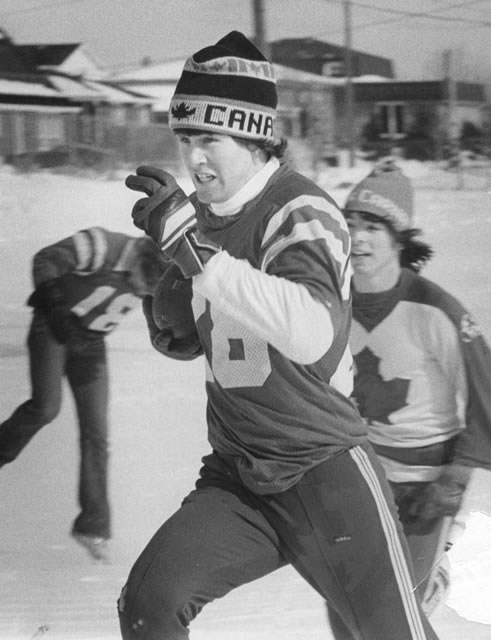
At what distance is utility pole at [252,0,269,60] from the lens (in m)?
2.21

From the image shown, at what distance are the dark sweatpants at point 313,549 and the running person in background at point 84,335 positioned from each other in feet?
2.28

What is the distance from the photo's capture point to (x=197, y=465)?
92.4 inches

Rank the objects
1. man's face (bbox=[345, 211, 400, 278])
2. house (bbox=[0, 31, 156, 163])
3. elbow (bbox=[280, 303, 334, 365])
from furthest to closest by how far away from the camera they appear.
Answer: house (bbox=[0, 31, 156, 163]) → man's face (bbox=[345, 211, 400, 278]) → elbow (bbox=[280, 303, 334, 365])

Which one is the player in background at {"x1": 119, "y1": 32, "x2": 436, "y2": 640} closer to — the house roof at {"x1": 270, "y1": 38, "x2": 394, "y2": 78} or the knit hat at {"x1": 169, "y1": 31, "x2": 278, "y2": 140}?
the knit hat at {"x1": 169, "y1": 31, "x2": 278, "y2": 140}

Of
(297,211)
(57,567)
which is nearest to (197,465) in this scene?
(57,567)

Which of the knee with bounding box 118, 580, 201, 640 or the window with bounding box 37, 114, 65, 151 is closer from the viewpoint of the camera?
the knee with bounding box 118, 580, 201, 640

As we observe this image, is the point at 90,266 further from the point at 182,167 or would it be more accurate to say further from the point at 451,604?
the point at 451,604

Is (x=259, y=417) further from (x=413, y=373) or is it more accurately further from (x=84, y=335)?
(x=84, y=335)

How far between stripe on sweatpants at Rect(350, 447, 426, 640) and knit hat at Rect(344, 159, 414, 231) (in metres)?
0.64

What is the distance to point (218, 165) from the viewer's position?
1.66 metres

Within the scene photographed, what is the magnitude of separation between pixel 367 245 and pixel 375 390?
0.97 feet

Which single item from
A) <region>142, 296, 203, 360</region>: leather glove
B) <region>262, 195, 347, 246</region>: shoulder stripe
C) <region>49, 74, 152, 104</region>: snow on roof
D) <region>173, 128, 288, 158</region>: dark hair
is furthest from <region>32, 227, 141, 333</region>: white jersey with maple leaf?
<region>262, 195, 347, 246</region>: shoulder stripe

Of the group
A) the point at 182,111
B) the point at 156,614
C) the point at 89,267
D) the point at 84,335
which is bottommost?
the point at 156,614

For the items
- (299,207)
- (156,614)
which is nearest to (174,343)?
(299,207)
